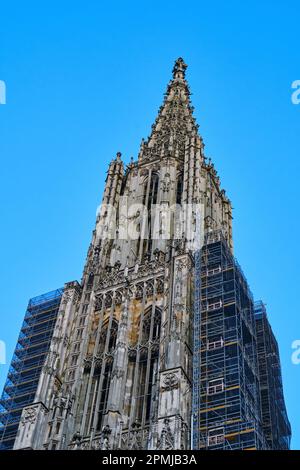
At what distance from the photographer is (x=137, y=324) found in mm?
46531

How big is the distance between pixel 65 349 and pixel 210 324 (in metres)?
8.54

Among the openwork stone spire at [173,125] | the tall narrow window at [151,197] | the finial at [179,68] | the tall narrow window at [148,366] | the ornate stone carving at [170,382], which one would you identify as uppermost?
the finial at [179,68]

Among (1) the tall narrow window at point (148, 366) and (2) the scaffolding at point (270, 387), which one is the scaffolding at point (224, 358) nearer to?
(2) the scaffolding at point (270, 387)

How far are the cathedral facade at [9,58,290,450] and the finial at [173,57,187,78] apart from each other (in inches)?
824

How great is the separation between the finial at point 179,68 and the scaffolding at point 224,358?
119ft

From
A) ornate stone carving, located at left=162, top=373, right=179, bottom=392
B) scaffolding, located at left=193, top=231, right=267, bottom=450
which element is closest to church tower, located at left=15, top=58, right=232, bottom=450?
ornate stone carving, located at left=162, top=373, right=179, bottom=392

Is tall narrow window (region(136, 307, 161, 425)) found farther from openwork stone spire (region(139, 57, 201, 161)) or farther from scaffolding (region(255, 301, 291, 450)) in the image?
openwork stone spire (region(139, 57, 201, 161))

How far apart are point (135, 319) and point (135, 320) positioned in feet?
0.21

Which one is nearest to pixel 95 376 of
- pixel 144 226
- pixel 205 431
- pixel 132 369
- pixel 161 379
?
pixel 132 369

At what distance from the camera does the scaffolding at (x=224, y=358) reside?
37.9 m

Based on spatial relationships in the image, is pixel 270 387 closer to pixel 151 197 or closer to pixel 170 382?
pixel 170 382

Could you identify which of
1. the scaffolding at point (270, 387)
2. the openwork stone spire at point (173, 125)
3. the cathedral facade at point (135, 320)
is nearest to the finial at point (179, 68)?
the openwork stone spire at point (173, 125)

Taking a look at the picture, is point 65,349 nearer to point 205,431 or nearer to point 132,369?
point 132,369

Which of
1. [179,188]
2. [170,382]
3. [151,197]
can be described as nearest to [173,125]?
[179,188]
